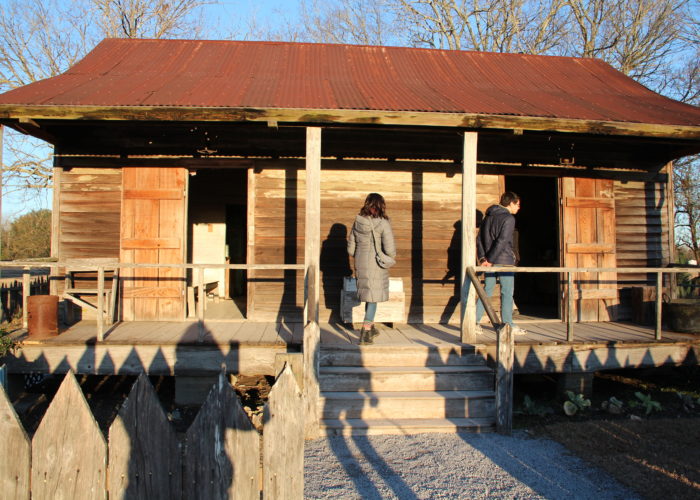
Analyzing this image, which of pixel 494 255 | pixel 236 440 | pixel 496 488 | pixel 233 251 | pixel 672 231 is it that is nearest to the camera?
pixel 236 440

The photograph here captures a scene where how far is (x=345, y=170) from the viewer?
23.1 ft

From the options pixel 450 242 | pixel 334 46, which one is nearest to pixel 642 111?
pixel 450 242

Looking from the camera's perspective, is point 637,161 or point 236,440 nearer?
point 236,440

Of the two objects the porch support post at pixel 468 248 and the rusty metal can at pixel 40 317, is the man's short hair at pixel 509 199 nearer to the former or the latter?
the porch support post at pixel 468 248

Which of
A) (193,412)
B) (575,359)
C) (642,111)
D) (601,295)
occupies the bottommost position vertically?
(193,412)

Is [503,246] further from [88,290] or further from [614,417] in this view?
[88,290]

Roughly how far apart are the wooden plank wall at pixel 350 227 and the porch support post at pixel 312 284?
174 cm

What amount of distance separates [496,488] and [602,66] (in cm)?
810

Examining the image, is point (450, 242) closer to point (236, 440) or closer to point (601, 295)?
point (601, 295)

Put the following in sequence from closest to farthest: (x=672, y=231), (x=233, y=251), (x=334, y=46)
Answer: (x=672, y=231)
(x=334, y=46)
(x=233, y=251)

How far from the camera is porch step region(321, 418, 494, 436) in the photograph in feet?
14.8

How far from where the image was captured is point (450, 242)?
7.23 metres

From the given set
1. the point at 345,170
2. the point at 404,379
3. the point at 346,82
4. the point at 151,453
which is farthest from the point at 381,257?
the point at 151,453

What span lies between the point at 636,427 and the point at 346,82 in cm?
528
